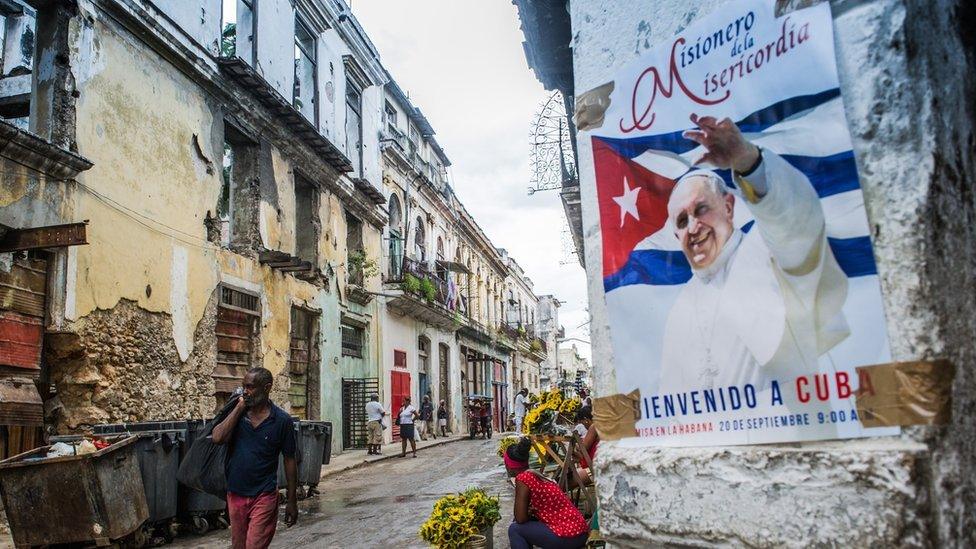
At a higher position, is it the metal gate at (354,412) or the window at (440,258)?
the window at (440,258)

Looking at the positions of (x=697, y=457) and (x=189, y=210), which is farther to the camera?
(x=189, y=210)

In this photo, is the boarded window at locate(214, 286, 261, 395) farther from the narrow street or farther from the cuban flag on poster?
the cuban flag on poster

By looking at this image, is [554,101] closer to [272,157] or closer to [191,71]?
[191,71]

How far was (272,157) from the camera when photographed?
50.3ft

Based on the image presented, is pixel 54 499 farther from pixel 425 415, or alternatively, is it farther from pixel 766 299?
pixel 425 415

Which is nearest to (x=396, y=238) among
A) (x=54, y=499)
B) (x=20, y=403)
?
(x=20, y=403)

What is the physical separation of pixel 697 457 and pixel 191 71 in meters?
12.5

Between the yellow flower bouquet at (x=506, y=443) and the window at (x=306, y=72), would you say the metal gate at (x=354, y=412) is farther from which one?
the yellow flower bouquet at (x=506, y=443)

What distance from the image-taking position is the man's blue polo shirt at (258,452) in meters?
→ 4.50

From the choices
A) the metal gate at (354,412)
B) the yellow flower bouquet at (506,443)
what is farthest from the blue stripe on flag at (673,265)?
the metal gate at (354,412)

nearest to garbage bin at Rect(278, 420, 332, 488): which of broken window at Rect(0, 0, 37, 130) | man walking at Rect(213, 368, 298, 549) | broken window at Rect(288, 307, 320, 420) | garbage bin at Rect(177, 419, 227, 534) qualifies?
garbage bin at Rect(177, 419, 227, 534)

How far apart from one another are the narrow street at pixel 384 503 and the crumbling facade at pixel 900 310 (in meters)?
5.23

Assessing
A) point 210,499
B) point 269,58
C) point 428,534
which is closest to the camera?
point 428,534

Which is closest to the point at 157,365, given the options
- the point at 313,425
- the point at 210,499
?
the point at 313,425
